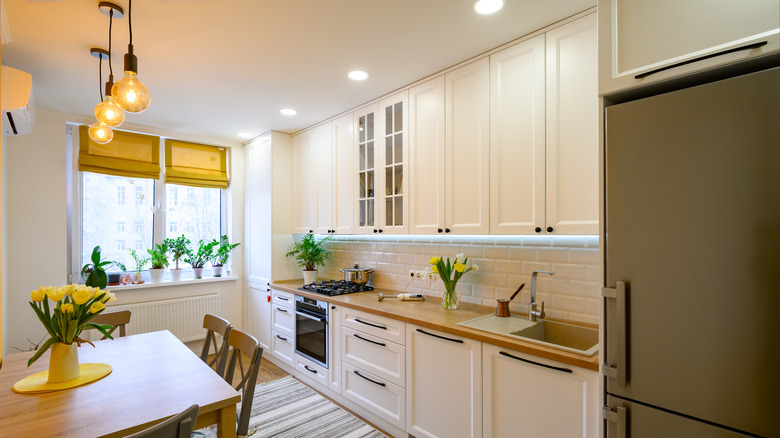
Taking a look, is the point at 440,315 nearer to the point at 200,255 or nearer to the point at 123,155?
the point at 200,255

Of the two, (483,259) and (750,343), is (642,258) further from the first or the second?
(483,259)

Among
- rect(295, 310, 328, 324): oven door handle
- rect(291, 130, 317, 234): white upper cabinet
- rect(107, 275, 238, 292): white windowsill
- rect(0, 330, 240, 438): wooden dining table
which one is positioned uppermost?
rect(291, 130, 317, 234): white upper cabinet

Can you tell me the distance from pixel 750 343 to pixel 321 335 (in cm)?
274

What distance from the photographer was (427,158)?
266cm

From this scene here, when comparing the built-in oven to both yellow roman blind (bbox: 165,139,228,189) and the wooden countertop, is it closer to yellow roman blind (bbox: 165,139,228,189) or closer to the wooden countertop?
the wooden countertop

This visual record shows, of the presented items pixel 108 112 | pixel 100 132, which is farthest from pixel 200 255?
pixel 108 112

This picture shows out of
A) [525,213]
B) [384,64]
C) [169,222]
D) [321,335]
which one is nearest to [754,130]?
[525,213]

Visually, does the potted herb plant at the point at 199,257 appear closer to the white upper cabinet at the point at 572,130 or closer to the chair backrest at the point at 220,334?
the chair backrest at the point at 220,334

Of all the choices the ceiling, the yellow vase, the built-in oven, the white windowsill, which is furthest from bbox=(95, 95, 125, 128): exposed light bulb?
the white windowsill

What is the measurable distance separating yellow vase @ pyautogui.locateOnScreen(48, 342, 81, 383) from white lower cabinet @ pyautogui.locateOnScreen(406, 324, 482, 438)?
66.9 inches

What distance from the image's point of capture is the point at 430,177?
104 inches

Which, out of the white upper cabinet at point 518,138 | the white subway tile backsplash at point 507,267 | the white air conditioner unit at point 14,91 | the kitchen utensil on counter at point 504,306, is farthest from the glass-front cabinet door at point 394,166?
the white air conditioner unit at point 14,91

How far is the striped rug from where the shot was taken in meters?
2.62

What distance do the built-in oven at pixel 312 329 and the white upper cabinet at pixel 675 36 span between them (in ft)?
8.33
